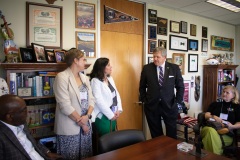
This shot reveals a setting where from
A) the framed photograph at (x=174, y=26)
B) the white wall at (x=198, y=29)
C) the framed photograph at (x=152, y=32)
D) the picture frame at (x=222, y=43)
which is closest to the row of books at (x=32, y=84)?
the white wall at (x=198, y=29)

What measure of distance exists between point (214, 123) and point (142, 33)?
1.91 meters

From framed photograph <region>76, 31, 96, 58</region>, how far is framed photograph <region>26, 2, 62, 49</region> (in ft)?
0.91

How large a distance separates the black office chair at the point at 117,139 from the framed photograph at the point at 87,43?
57.3 inches

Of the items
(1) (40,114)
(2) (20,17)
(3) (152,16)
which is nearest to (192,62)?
(3) (152,16)

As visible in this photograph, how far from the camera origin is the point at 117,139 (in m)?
1.67

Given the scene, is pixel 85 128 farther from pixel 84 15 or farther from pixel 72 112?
pixel 84 15

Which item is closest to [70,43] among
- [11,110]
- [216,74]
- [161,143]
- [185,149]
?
[11,110]

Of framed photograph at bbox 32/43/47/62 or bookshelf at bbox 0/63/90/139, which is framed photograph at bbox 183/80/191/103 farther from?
framed photograph at bbox 32/43/47/62

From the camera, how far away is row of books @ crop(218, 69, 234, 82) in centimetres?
434

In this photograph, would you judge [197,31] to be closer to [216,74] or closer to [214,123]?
[216,74]

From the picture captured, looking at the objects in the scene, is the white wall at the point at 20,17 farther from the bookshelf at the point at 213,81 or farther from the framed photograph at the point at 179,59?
the bookshelf at the point at 213,81

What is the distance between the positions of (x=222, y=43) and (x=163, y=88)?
3404mm

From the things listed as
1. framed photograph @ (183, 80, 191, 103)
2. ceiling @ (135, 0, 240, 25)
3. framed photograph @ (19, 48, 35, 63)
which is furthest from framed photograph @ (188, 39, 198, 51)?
framed photograph @ (19, 48, 35, 63)

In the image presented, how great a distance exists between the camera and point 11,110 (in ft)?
4.34
